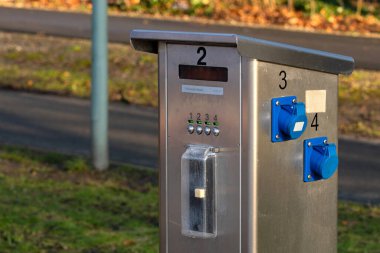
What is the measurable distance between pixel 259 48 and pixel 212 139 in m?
0.37

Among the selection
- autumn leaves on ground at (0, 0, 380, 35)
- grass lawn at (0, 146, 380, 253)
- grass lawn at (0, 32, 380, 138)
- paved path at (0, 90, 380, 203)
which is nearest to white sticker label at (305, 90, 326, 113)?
grass lawn at (0, 146, 380, 253)

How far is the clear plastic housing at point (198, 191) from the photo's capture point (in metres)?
3.61

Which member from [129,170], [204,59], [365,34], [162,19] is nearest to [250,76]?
[204,59]

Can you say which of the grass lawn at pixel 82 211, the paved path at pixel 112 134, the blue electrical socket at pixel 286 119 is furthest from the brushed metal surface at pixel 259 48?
the paved path at pixel 112 134

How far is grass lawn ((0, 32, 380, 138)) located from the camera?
11086mm

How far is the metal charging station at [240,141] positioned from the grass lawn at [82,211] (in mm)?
2399

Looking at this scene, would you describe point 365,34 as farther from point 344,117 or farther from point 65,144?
point 65,144

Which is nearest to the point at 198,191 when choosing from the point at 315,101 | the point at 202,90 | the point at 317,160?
the point at 202,90

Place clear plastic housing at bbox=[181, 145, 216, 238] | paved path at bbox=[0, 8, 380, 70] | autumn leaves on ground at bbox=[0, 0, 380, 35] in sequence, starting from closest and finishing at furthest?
clear plastic housing at bbox=[181, 145, 216, 238]
paved path at bbox=[0, 8, 380, 70]
autumn leaves on ground at bbox=[0, 0, 380, 35]

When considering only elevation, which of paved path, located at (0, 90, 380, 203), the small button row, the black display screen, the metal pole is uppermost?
the black display screen

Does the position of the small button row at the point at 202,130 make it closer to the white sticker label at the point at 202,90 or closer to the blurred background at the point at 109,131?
the white sticker label at the point at 202,90

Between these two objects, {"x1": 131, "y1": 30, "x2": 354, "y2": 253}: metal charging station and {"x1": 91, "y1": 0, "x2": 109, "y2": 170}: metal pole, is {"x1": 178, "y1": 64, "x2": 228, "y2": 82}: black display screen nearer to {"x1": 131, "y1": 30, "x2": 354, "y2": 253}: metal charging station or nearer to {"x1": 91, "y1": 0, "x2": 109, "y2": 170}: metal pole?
{"x1": 131, "y1": 30, "x2": 354, "y2": 253}: metal charging station

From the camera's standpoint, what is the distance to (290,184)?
3.76m

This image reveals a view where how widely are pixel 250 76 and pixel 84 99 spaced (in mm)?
9045
